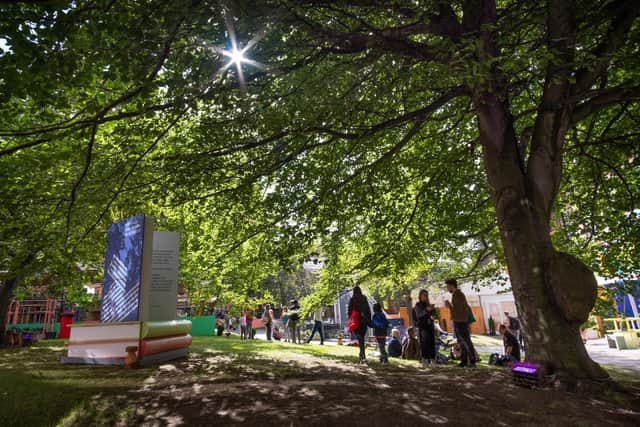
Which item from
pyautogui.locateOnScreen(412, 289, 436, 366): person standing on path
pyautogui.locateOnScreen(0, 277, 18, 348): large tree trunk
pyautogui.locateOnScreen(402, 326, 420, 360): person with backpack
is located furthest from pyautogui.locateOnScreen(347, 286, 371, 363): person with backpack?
pyautogui.locateOnScreen(0, 277, 18, 348): large tree trunk

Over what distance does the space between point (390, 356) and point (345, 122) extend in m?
8.68

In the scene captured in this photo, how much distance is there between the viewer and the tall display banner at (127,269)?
814cm

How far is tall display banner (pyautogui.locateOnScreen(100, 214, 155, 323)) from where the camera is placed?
8.14m

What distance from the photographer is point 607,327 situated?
22109 mm

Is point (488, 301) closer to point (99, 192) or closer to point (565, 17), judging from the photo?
point (565, 17)

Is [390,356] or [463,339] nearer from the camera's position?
[463,339]

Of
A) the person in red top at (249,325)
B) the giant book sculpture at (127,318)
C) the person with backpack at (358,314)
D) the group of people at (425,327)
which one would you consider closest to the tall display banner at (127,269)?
the giant book sculpture at (127,318)

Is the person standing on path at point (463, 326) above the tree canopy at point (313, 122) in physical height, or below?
below

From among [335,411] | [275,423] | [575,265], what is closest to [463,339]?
[575,265]

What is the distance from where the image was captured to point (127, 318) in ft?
26.7

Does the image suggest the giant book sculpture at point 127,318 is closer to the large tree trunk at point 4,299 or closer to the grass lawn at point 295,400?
the grass lawn at point 295,400

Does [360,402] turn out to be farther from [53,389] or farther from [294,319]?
[294,319]

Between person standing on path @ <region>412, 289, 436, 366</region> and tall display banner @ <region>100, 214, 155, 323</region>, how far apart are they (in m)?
6.44

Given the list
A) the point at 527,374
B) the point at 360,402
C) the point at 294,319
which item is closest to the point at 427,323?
the point at 527,374
